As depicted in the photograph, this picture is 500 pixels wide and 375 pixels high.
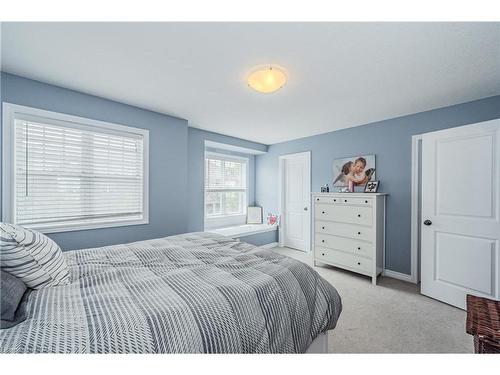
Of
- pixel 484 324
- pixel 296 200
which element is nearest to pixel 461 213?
pixel 484 324

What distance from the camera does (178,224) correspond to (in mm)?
3100

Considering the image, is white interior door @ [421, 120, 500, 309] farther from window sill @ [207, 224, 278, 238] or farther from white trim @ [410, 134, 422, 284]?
window sill @ [207, 224, 278, 238]

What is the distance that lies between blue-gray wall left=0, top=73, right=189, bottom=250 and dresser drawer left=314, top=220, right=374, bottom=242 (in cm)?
213

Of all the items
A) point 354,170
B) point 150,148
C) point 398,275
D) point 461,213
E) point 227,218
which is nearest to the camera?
point 461,213

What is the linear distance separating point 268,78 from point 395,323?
8.14 ft

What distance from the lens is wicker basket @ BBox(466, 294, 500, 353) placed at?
3.63 feet

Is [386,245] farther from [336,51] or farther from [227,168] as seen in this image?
[227,168]

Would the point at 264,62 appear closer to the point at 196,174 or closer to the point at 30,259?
the point at 30,259

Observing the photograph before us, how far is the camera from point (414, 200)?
2.89 meters

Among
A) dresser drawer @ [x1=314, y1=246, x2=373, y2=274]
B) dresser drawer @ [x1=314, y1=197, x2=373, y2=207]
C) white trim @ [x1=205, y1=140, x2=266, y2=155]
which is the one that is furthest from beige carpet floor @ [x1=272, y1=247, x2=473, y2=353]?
white trim @ [x1=205, y1=140, x2=266, y2=155]

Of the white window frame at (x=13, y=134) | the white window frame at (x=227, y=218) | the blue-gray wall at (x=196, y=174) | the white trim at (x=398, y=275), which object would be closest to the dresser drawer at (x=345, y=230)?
the white trim at (x=398, y=275)

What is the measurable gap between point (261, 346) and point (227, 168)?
3.94 m
